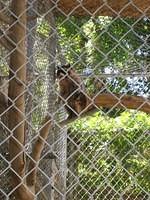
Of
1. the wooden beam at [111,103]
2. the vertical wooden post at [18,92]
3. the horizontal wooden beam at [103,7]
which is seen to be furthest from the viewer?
the wooden beam at [111,103]

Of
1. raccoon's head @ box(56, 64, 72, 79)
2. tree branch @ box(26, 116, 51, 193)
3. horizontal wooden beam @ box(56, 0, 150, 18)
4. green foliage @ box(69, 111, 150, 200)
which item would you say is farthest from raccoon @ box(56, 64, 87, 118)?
green foliage @ box(69, 111, 150, 200)

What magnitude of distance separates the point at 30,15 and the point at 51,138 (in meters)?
0.75

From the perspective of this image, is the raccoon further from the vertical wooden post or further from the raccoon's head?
the vertical wooden post

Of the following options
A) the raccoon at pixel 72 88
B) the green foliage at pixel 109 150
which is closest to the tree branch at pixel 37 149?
the raccoon at pixel 72 88

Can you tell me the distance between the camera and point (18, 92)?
1524 millimetres

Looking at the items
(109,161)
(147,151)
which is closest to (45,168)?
(109,161)

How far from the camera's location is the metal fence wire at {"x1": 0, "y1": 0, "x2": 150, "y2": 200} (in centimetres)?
152

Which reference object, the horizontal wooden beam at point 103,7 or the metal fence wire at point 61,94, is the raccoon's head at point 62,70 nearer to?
the metal fence wire at point 61,94

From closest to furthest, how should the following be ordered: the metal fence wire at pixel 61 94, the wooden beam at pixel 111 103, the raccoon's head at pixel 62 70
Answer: the metal fence wire at pixel 61 94
the raccoon's head at pixel 62 70
the wooden beam at pixel 111 103

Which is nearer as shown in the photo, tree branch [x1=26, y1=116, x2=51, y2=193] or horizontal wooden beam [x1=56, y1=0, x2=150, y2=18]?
horizontal wooden beam [x1=56, y1=0, x2=150, y2=18]

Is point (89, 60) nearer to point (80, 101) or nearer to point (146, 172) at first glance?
point (80, 101)

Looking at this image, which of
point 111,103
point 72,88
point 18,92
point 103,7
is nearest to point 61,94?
point 72,88

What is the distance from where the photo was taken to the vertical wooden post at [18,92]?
138 centimetres

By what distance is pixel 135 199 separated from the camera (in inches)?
158
